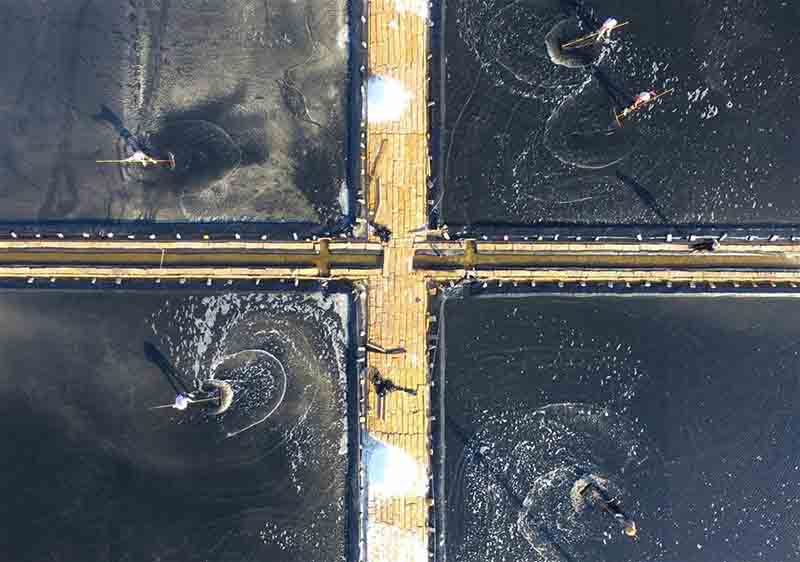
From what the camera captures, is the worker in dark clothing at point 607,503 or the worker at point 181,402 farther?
the worker in dark clothing at point 607,503

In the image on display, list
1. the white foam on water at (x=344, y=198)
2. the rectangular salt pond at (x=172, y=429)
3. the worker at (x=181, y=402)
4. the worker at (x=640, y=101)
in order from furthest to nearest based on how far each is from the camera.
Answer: the white foam on water at (x=344, y=198) → the rectangular salt pond at (x=172, y=429) → the worker at (x=640, y=101) → the worker at (x=181, y=402)

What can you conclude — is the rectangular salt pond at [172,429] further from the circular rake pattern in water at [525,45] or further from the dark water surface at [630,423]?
the circular rake pattern in water at [525,45]

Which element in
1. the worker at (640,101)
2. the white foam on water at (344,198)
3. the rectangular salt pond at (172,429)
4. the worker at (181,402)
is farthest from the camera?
the white foam on water at (344,198)

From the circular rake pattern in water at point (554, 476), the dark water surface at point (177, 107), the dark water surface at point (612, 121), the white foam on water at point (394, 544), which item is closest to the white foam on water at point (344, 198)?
the dark water surface at point (177, 107)

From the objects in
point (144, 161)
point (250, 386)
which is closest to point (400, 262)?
point (250, 386)

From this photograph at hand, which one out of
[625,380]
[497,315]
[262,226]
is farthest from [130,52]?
[625,380]

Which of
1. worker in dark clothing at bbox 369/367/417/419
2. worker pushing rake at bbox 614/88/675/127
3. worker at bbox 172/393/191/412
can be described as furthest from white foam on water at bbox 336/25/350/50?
worker at bbox 172/393/191/412

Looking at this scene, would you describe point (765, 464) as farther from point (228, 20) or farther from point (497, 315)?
point (228, 20)
